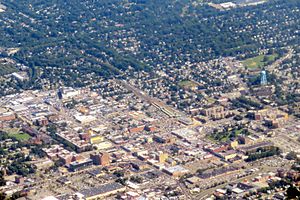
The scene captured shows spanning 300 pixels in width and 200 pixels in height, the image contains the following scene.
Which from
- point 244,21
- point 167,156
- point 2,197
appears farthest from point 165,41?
point 2,197

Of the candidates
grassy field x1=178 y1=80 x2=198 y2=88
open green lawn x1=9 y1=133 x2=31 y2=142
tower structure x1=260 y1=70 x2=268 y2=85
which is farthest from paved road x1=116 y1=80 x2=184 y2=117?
open green lawn x1=9 y1=133 x2=31 y2=142

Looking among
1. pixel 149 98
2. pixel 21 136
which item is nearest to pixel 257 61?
pixel 149 98

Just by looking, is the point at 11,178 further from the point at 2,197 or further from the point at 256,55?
the point at 256,55

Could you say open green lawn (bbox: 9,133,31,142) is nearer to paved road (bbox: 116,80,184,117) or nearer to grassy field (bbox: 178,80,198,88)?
paved road (bbox: 116,80,184,117)

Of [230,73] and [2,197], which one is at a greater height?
[2,197]

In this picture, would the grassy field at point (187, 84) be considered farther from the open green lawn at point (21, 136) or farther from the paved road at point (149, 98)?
the open green lawn at point (21, 136)

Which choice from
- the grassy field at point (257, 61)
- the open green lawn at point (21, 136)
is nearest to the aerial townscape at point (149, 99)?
the open green lawn at point (21, 136)
